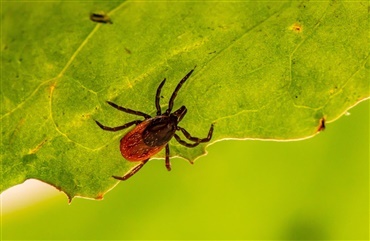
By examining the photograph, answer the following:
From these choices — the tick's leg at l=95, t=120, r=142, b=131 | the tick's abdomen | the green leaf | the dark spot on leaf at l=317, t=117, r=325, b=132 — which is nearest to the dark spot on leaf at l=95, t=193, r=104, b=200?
the green leaf

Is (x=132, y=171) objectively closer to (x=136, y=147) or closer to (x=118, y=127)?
(x=136, y=147)

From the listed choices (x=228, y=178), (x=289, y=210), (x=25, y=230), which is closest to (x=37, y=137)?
(x=25, y=230)

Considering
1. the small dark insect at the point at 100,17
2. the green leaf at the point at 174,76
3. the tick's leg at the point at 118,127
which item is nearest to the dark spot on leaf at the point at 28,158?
the green leaf at the point at 174,76

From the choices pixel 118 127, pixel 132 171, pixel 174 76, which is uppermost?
pixel 174 76

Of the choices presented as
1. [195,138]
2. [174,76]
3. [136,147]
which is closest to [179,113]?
[195,138]

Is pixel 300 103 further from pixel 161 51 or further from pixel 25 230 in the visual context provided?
pixel 25 230

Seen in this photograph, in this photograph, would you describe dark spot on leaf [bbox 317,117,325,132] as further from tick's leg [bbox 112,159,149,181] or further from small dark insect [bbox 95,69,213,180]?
tick's leg [bbox 112,159,149,181]
